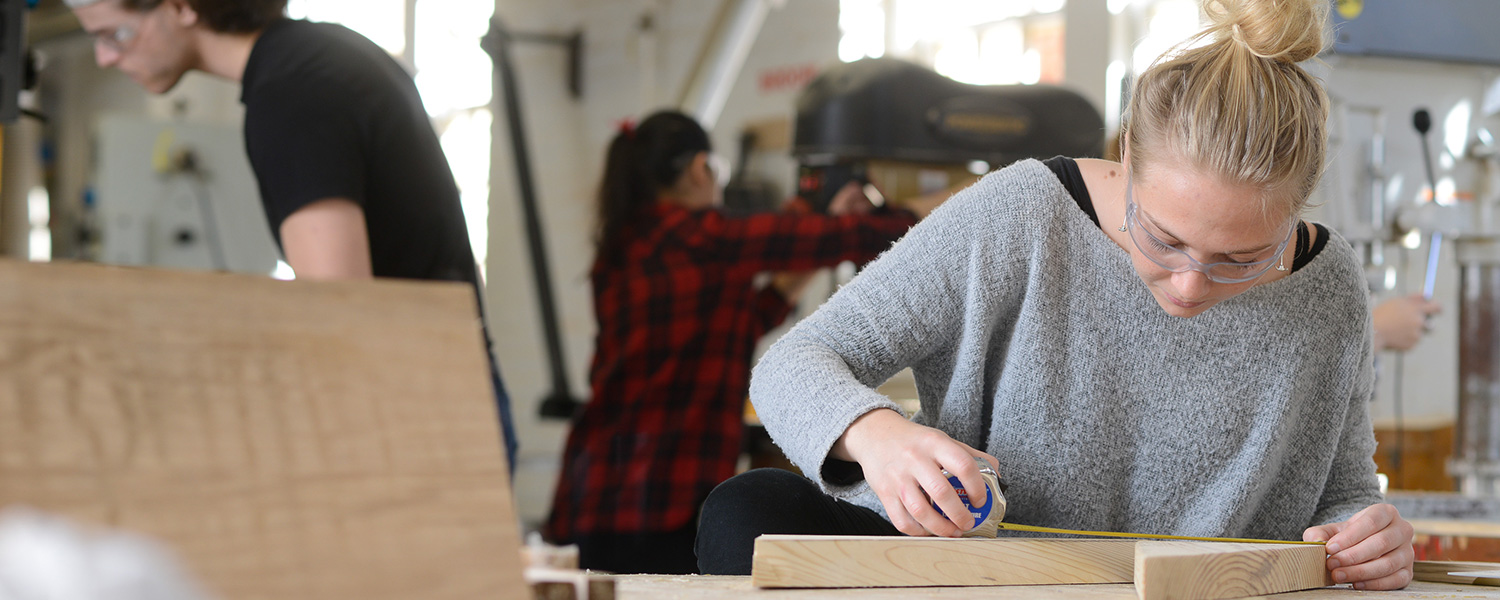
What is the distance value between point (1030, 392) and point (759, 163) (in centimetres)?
337

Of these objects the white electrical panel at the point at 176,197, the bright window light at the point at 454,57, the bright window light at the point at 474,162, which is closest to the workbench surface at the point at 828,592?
the white electrical panel at the point at 176,197

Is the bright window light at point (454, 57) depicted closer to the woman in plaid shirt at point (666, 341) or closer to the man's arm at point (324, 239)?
the woman in plaid shirt at point (666, 341)

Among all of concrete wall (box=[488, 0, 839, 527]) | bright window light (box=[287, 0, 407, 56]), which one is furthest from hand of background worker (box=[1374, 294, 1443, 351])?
bright window light (box=[287, 0, 407, 56])

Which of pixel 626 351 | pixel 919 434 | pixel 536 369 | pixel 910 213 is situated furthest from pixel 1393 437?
pixel 536 369

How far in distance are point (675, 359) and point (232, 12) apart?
112cm

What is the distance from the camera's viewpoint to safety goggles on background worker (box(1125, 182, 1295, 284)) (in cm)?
107

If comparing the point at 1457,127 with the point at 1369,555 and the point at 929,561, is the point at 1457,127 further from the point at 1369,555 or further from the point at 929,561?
the point at 929,561

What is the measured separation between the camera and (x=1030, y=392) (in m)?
1.16

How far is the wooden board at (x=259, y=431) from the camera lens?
1.66 ft

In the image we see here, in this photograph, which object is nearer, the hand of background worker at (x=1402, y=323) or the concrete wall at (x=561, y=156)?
the hand of background worker at (x=1402, y=323)

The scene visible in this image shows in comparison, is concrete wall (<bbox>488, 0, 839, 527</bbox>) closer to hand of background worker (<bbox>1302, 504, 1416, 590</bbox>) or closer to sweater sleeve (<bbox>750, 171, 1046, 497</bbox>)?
sweater sleeve (<bbox>750, 171, 1046, 497</bbox>)

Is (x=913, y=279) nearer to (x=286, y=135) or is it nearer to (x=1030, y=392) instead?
(x=1030, y=392)

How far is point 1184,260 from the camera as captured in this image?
1.08m

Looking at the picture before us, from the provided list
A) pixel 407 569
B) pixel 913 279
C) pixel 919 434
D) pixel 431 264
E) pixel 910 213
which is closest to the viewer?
pixel 407 569
